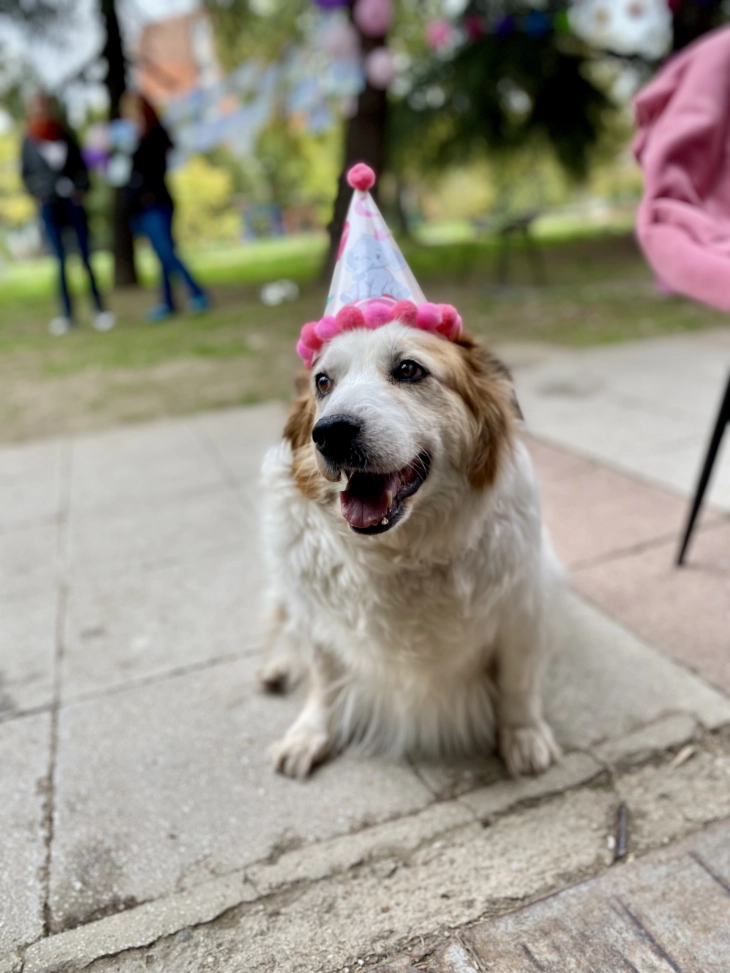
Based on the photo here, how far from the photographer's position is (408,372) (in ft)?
5.86

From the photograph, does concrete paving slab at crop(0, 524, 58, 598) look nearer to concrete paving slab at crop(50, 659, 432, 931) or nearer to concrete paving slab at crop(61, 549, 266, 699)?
concrete paving slab at crop(61, 549, 266, 699)

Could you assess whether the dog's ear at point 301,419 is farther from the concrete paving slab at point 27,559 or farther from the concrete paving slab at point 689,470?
the concrete paving slab at point 689,470

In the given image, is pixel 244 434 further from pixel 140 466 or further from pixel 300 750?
pixel 300 750

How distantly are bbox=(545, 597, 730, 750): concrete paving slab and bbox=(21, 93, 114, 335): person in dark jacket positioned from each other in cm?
868

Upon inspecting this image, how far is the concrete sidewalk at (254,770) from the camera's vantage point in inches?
64.1

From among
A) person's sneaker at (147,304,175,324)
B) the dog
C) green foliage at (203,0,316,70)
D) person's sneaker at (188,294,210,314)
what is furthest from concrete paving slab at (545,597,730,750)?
green foliage at (203,0,316,70)

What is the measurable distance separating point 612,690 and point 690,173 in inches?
66.2

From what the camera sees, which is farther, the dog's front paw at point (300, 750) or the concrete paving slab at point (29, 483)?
the concrete paving slab at point (29, 483)

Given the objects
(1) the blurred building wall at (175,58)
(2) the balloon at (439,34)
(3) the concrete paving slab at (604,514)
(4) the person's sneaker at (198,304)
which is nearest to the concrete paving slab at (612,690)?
(3) the concrete paving slab at (604,514)

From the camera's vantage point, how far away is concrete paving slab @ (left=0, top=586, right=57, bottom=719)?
8.00ft

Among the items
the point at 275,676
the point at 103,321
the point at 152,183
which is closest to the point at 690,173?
the point at 275,676

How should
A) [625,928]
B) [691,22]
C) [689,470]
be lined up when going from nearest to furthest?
[625,928] → [689,470] → [691,22]

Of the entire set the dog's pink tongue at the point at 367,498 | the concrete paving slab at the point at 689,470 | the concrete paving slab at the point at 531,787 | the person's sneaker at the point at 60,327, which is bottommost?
the person's sneaker at the point at 60,327

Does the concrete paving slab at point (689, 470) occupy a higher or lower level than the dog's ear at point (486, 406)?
lower
